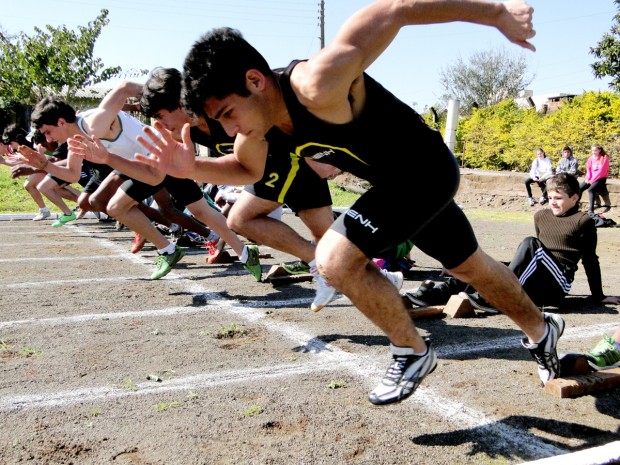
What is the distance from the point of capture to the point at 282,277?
19.5ft

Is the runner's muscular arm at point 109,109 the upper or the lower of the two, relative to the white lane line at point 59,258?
upper

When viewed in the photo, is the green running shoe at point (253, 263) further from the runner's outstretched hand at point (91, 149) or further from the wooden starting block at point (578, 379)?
the wooden starting block at point (578, 379)

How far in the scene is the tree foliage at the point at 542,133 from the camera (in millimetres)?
17750

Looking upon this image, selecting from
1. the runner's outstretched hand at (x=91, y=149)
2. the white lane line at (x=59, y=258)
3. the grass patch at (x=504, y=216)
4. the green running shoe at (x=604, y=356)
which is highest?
the runner's outstretched hand at (x=91, y=149)

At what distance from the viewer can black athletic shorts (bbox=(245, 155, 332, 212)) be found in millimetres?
4676

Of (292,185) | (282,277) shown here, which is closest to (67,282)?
(282,277)

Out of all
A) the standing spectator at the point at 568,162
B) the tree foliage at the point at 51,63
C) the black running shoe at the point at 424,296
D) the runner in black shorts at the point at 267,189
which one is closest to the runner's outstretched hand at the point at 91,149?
the runner in black shorts at the point at 267,189

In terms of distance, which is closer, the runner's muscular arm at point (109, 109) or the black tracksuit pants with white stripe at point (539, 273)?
the black tracksuit pants with white stripe at point (539, 273)

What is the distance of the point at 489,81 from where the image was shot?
51.0 metres

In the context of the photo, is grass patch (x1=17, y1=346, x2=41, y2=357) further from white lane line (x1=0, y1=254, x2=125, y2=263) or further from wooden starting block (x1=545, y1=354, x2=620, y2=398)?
white lane line (x1=0, y1=254, x2=125, y2=263)

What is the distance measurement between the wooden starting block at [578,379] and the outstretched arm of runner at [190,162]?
189cm

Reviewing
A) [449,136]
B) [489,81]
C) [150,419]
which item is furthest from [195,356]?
[489,81]

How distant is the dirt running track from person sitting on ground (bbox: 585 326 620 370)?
20 centimetres

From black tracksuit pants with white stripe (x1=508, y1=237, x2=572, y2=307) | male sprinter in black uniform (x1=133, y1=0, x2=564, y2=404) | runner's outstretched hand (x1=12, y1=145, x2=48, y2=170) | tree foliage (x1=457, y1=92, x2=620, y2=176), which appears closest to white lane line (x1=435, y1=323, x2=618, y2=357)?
black tracksuit pants with white stripe (x1=508, y1=237, x2=572, y2=307)
